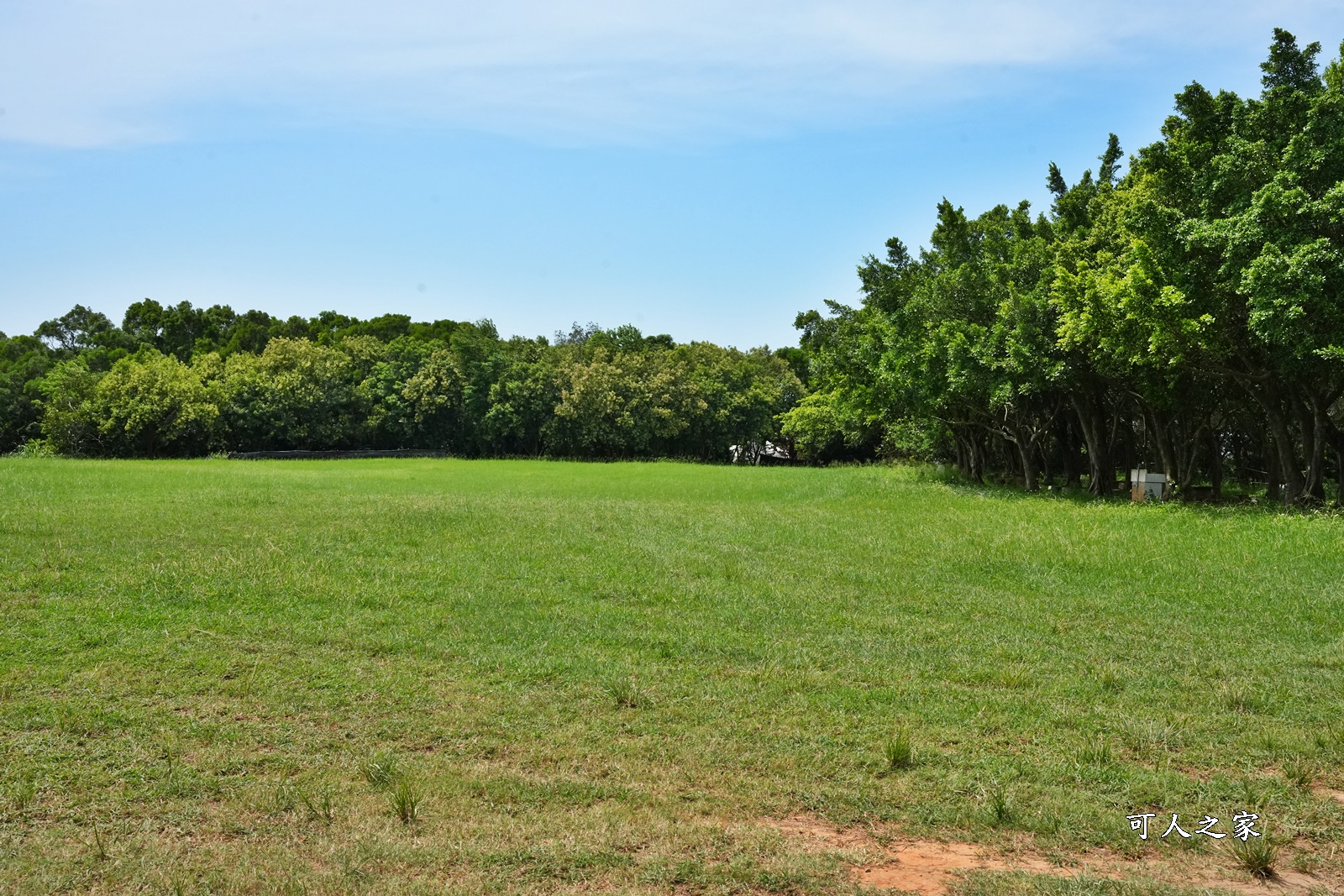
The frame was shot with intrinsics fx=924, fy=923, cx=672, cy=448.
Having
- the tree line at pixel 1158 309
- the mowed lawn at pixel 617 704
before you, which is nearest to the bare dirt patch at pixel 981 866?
the mowed lawn at pixel 617 704

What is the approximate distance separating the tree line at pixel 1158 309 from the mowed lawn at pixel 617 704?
596 centimetres

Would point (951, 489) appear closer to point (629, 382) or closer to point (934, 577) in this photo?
point (934, 577)

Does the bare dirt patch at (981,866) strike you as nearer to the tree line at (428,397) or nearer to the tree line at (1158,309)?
the tree line at (1158,309)

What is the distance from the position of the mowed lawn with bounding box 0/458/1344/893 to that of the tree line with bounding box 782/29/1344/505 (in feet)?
19.6

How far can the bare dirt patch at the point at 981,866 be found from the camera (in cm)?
483

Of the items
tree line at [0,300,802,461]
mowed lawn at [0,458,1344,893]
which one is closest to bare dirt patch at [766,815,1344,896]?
mowed lawn at [0,458,1344,893]

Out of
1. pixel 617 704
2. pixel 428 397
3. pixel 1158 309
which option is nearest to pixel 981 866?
pixel 617 704

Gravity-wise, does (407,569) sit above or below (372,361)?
below

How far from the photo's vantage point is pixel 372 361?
75875mm

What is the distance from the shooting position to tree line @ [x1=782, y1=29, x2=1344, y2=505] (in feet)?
64.3

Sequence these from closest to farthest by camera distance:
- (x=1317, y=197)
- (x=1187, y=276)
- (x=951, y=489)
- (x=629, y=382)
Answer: (x=1317, y=197) < (x=1187, y=276) < (x=951, y=489) < (x=629, y=382)

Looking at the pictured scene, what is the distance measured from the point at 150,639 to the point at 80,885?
18.0ft

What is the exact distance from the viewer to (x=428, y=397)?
231ft

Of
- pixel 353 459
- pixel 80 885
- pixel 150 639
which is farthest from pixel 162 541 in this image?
pixel 353 459
